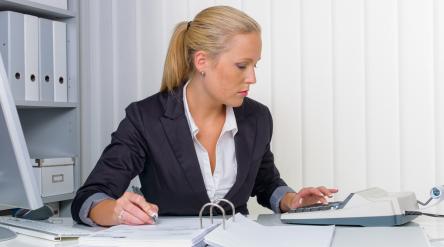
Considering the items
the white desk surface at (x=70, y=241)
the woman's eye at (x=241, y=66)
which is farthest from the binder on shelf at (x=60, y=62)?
the white desk surface at (x=70, y=241)

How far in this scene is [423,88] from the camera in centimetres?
193

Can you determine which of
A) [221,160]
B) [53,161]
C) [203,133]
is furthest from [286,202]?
[53,161]

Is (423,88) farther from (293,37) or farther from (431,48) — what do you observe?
(293,37)

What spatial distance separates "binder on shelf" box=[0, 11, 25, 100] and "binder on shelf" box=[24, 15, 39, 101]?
0.02 meters

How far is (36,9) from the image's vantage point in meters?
2.18

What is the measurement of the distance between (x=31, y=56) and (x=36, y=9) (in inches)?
8.1

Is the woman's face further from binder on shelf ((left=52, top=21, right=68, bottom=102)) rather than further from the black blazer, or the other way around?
binder on shelf ((left=52, top=21, right=68, bottom=102))

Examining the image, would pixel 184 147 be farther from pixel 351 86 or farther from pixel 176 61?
pixel 351 86

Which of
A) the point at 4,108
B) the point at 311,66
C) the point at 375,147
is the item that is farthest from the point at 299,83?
the point at 4,108

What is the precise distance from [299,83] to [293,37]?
18 cm

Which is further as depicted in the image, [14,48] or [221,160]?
[14,48]

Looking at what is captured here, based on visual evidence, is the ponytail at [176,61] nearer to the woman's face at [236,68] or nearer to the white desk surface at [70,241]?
the woman's face at [236,68]

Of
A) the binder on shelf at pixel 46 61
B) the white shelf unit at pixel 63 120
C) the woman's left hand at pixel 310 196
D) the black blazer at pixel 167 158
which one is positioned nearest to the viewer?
the woman's left hand at pixel 310 196

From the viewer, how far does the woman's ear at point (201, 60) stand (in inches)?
67.1
